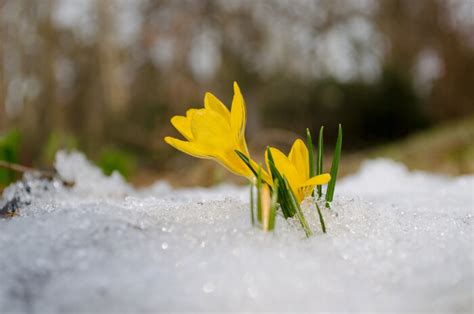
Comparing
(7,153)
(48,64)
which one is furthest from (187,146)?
(48,64)

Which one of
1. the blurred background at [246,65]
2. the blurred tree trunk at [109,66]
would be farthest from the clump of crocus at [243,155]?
the blurred tree trunk at [109,66]

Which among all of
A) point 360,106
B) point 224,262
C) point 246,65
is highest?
point 246,65

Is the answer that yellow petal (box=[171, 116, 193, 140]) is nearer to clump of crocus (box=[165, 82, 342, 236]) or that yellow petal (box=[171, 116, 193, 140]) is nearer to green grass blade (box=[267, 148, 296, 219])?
clump of crocus (box=[165, 82, 342, 236])

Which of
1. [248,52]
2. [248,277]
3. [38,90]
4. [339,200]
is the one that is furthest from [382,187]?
[38,90]

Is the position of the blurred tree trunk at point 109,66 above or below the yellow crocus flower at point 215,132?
above

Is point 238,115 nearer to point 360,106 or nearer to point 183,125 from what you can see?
point 183,125

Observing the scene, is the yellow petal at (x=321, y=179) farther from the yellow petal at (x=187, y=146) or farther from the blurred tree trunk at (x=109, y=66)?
the blurred tree trunk at (x=109, y=66)
